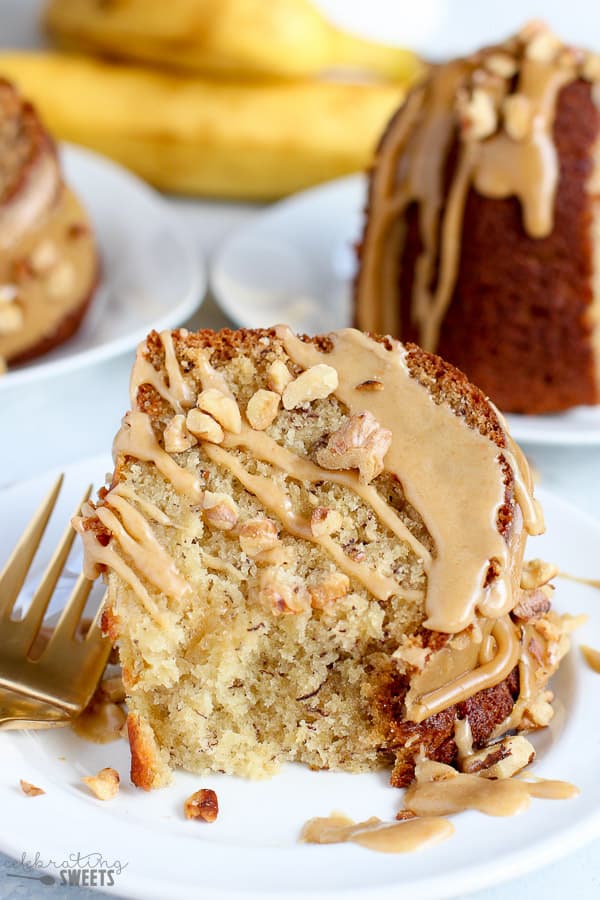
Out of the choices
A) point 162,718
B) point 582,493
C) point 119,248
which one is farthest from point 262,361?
point 119,248

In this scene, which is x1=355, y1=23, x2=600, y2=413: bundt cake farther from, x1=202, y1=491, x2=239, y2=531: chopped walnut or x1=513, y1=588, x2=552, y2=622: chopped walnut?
x1=202, y1=491, x2=239, y2=531: chopped walnut

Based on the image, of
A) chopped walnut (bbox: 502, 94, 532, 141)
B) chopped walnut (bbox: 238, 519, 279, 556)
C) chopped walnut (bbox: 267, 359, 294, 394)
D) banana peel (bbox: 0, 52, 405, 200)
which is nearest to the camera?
chopped walnut (bbox: 238, 519, 279, 556)

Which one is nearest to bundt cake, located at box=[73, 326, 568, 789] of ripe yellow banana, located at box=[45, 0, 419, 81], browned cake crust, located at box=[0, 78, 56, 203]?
browned cake crust, located at box=[0, 78, 56, 203]

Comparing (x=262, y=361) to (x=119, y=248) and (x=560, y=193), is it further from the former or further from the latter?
(x=119, y=248)

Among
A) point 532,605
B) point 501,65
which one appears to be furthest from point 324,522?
point 501,65

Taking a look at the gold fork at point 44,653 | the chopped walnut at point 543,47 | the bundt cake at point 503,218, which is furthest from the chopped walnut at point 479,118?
the gold fork at point 44,653

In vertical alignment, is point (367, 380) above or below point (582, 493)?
above

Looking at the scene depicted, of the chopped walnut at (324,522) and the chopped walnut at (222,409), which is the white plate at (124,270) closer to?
the chopped walnut at (222,409)
